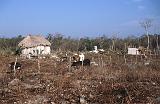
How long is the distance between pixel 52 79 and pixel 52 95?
415 centimetres

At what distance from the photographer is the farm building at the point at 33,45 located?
4500 cm

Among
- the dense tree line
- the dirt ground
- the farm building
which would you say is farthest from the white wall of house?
the dirt ground

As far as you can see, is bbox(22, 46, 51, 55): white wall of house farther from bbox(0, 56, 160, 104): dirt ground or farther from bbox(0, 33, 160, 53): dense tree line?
bbox(0, 56, 160, 104): dirt ground

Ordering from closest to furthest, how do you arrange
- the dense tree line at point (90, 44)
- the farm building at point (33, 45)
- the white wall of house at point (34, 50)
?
1. the white wall of house at point (34, 50)
2. the farm building at point (33, 45)
3. the dense tree line at point (90, 44)

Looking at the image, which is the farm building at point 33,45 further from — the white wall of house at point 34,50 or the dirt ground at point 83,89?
the dirt ground at point 83,89

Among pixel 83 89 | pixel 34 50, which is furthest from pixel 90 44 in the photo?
pixel 83 89

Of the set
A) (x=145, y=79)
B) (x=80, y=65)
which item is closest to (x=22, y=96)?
Answer: (x=145, y=79)

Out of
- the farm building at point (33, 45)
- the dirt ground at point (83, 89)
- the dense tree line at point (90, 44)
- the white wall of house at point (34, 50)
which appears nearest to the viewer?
the dirt ground at point (83, 89)

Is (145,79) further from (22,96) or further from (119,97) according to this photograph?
(22,96)

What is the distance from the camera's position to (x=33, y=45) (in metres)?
45.2

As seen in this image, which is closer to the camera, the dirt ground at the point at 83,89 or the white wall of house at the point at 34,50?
the dirt ground at the point at 83,89

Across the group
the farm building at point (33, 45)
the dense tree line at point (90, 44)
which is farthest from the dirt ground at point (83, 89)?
the dense tree line at point (90, 44)

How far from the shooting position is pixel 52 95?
14383 mm

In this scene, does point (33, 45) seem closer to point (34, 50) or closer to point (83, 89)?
point (34, 50)
